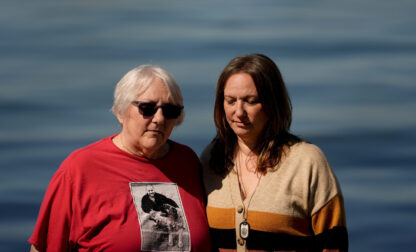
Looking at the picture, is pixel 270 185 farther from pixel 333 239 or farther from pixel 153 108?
pixel 153 108

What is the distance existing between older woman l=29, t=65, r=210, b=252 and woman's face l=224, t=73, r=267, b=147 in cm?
24

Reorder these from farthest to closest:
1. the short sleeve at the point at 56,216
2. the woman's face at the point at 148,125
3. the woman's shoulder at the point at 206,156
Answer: the woman's shoulder at the point at 206,156 → the woman's face at the point at 148,125 → the short sleeve at the point at 56,216

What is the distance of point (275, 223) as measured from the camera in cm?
367

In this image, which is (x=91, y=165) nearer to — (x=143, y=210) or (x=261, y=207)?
(x=143, y=210)

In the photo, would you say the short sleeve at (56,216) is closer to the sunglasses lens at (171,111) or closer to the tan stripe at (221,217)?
the sunglasses lens at (171,111)

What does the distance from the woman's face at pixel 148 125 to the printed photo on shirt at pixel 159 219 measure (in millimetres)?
180

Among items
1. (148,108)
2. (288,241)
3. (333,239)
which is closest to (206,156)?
(148,108)

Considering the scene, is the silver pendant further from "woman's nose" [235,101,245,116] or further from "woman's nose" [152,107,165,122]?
"woman's nose" [152,107,165,122]

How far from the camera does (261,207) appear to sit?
12.1 feet

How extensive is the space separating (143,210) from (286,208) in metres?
0.64

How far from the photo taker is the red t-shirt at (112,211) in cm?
362

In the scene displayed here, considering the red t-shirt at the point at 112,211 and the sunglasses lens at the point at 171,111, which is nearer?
the red t-shirt at the point at 112,211

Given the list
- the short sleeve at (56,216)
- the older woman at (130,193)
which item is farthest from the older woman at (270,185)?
the short sleeve at (56,216)

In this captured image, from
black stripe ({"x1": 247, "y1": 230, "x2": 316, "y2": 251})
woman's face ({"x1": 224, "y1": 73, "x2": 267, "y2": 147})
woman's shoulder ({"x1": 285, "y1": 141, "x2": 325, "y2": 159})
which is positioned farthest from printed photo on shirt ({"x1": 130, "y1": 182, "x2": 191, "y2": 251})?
woman's shoulder ({"x1": 285, "y1": 141, "x2": 325, "y2": 159})
